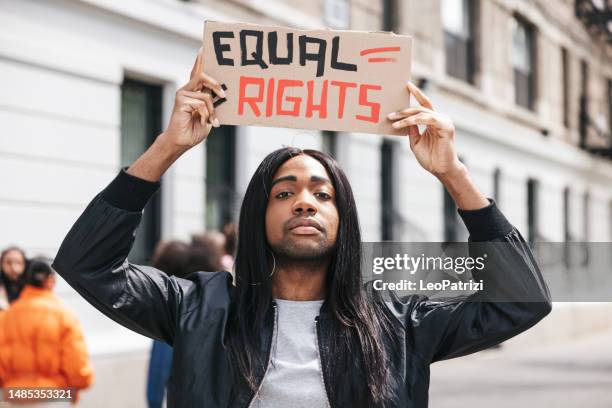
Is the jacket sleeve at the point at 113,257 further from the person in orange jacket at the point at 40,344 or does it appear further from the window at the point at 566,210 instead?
the window at the point at 566,210

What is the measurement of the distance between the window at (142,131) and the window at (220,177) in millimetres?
760

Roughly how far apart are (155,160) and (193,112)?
184 millimetres

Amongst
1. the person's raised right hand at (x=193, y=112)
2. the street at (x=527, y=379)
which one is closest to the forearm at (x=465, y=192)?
the person's raised right hand at (x=193, y=112)

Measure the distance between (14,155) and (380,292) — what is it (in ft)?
20.5

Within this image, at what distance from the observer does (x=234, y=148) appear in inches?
465

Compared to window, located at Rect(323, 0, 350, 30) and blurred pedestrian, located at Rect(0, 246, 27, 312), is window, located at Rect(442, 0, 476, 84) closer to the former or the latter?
window, located at Rect(323, 0, 350, 30)

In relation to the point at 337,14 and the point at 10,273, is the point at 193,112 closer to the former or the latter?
the point at 10,273

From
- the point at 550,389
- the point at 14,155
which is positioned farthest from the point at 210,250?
the point at 550,389

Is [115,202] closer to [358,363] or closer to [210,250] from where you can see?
[358,363]

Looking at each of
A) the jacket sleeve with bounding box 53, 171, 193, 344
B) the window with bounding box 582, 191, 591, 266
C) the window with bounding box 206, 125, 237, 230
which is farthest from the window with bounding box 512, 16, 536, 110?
the jacket sleeve with bounding box 53, 171, 193, 344

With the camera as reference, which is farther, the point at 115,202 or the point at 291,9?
the point at 291,9

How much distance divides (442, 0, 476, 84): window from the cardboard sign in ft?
51.1

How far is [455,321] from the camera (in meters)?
2.94

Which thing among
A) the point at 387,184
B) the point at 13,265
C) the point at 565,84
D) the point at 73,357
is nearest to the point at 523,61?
the point at 565,84
